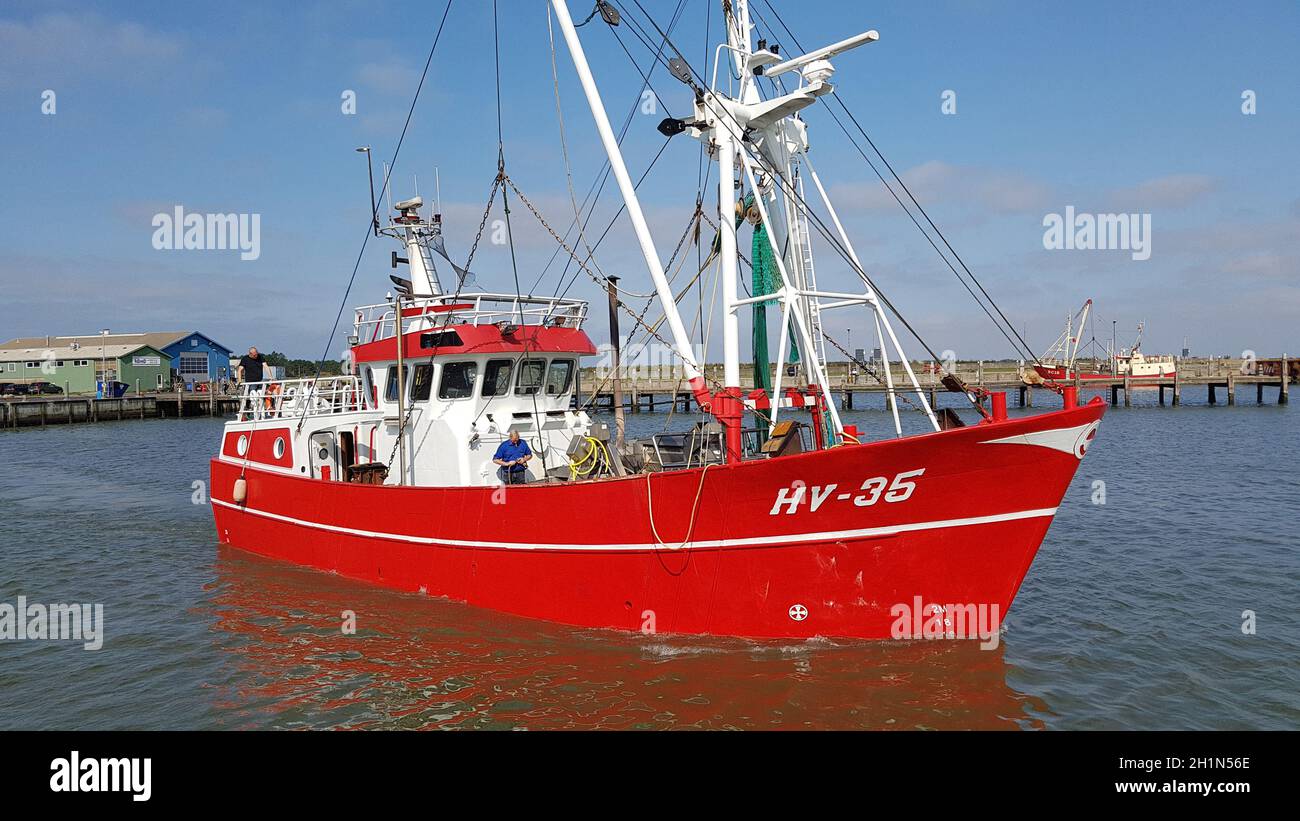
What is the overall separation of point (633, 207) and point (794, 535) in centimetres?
444

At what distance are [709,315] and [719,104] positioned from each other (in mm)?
3130

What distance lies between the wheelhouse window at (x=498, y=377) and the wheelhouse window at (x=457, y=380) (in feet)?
0.69

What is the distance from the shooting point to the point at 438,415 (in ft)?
41.0

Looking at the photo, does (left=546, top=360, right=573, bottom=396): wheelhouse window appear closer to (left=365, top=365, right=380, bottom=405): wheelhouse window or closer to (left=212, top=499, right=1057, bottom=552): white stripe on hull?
(left=212, top=499, right=1057, bottom=552): white stripe on hull

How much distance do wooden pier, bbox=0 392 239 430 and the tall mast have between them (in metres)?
44.8

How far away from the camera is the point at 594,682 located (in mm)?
8914

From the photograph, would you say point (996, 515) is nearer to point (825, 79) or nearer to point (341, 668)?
point (825, 79)

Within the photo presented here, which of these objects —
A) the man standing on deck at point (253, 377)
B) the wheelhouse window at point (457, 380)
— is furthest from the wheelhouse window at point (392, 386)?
the man standing on deck at point (253, 377)

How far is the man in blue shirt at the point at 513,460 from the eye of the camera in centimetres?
1113

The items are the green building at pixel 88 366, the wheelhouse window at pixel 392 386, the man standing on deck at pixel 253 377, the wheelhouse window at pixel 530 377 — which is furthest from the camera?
the green building at pixel 88 366

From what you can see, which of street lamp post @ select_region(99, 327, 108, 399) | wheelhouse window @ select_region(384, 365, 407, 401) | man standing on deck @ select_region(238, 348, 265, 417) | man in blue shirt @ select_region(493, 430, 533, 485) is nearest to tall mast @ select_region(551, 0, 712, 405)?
man in blue shirt @ select_region(493, 430, 533, 485)

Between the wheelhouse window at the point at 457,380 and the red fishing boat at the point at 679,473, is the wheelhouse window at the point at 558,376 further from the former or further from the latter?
the wheelhouse window at the point at 457,380

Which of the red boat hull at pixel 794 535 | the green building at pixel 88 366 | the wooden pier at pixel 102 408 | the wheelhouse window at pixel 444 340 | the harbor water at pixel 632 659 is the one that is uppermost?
the green building at pixel 88 366

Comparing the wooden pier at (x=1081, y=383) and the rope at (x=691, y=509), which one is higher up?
the wooden pier at (x=1081, y=383)
